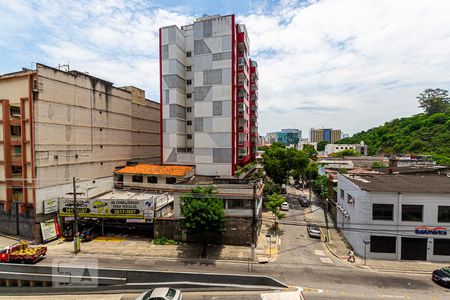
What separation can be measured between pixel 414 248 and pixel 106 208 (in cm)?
3739

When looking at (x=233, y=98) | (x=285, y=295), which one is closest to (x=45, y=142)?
(x=233, y=98)

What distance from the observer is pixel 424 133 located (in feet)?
338

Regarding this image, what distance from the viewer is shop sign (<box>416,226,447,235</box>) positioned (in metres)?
24.2

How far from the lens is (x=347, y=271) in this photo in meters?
22.6

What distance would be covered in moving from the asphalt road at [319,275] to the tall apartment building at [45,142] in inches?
459

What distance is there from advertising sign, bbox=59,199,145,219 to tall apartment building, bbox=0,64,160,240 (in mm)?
2182

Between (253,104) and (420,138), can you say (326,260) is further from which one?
(420,138)

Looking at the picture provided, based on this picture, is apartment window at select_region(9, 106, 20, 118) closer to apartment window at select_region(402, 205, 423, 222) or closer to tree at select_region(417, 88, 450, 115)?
apartment window at select_region(402, 205, 423, 222)

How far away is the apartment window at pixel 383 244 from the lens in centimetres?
2502

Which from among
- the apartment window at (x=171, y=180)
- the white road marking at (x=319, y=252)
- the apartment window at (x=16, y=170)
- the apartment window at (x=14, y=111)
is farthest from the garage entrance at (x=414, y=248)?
the apartment window at (x=14, y=111)

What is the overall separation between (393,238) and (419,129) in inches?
4615

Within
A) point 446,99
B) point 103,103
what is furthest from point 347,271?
point 446,99

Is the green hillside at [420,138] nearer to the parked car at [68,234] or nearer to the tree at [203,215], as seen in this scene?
the tree at [203,215]

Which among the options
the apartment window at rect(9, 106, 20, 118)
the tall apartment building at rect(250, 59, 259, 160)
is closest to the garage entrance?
the tall apartment building at rect(250, 59, 259, 160)
